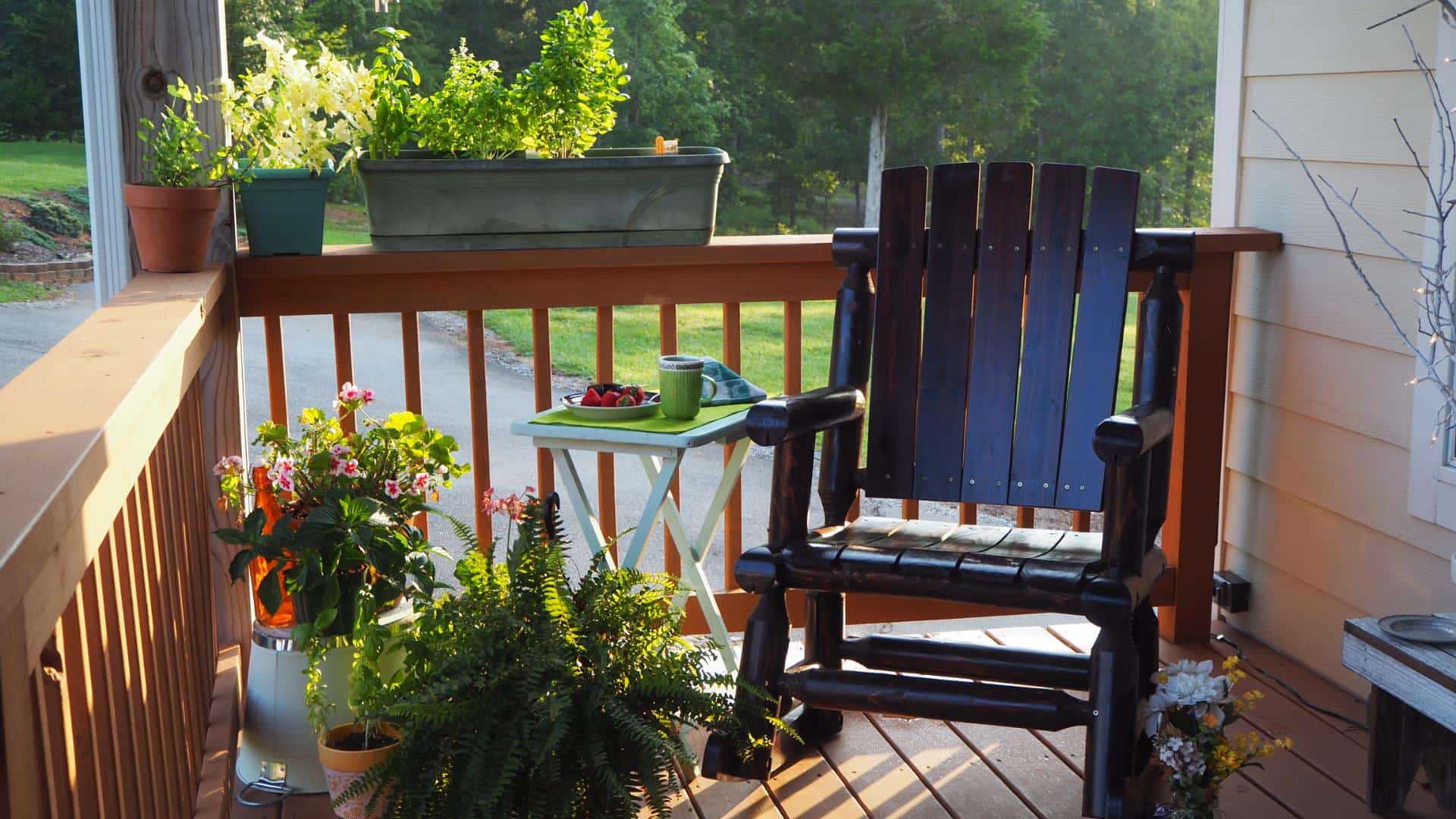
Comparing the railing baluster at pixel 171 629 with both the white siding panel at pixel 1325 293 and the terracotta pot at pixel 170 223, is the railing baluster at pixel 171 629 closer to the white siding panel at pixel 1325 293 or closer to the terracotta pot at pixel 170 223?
the terracotta pot at pixel 170 223

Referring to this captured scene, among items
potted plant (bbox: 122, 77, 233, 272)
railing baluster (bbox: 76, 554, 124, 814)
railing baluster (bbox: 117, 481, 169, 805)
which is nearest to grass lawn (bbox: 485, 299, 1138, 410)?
potted plant (bbox: 122, 77, 233, 272)

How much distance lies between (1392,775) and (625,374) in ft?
26.8

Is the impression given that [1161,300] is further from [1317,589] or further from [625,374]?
[625,374]

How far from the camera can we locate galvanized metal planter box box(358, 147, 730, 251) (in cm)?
248

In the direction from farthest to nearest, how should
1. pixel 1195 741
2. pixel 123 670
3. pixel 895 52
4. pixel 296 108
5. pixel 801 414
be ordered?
pixel 895 52, pixel 296 108, pixel 801 414, pixel 1195 741, pixel 123 670

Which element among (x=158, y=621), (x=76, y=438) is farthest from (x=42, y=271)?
(x=76, y=438)

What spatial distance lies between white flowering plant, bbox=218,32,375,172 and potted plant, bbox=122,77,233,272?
78 millimetres

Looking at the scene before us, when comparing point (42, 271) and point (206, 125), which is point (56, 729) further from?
point (42, 271)

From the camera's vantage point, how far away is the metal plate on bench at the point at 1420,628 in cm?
209

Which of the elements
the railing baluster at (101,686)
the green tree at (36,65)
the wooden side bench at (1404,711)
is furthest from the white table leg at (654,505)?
the green tree at (36,65)

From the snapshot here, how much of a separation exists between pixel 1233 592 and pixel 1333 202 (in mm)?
889

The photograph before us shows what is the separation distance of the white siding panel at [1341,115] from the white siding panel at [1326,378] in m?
0.37

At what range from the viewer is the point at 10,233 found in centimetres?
481

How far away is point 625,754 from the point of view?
1.89 meters
